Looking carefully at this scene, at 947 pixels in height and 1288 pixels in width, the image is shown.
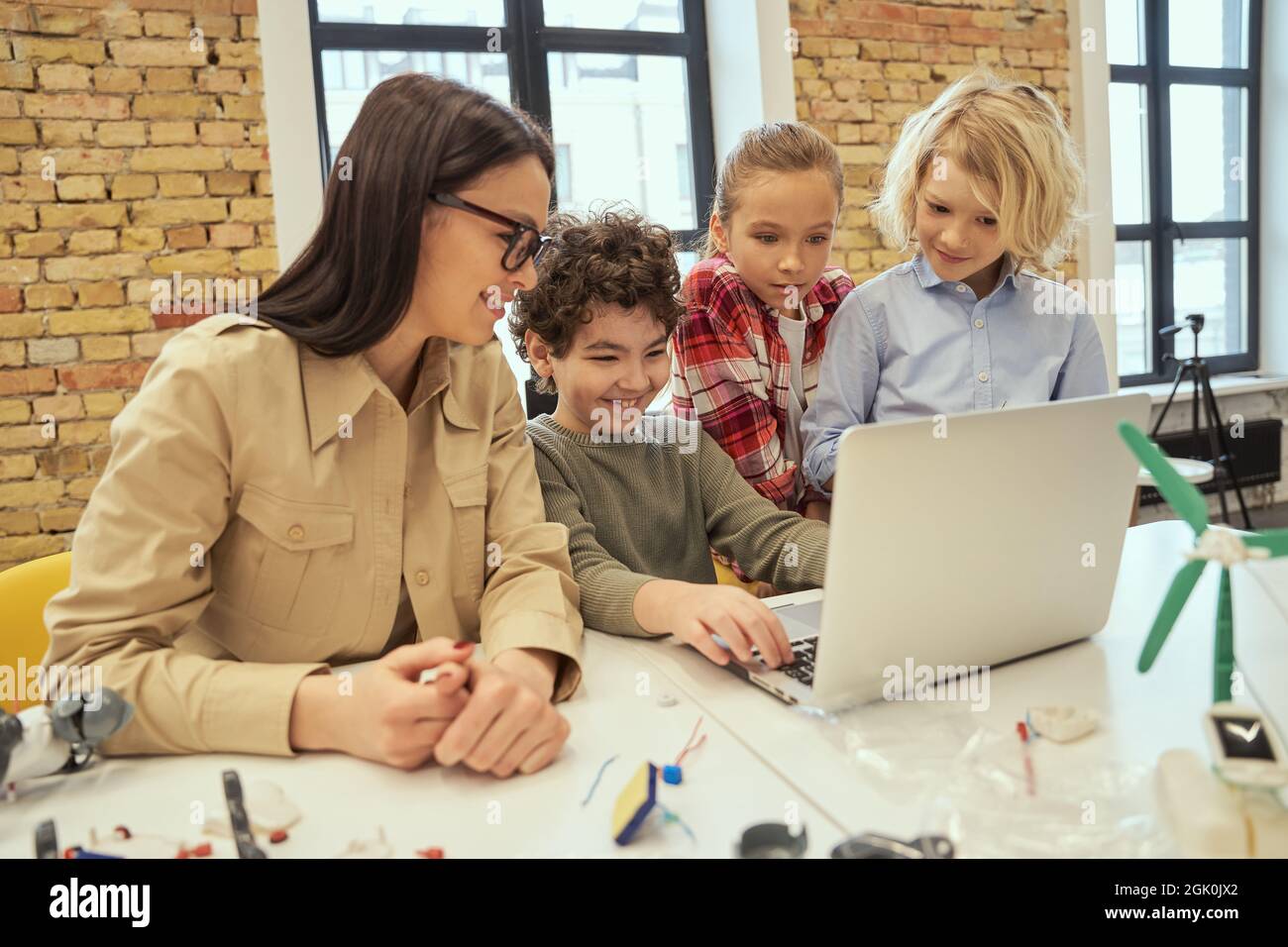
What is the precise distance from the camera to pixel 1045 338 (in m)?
1.93

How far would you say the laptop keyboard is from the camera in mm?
1076

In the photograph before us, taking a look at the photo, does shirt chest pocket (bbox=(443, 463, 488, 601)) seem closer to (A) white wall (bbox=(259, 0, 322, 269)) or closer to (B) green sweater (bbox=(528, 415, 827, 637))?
(B) green sweater (bbox=(528, 415, 827, 637))

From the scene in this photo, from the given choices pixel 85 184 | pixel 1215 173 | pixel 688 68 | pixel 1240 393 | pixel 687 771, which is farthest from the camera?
pixel 1215 173

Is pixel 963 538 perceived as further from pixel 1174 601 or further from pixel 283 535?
pixel 283 535

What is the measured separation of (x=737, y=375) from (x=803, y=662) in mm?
897

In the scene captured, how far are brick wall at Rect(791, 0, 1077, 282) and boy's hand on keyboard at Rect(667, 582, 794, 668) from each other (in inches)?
138

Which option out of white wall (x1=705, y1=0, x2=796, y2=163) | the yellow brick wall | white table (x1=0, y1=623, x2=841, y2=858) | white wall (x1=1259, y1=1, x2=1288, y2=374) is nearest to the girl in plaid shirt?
white table (x1=0, y1=623, x2=841, y2=858)

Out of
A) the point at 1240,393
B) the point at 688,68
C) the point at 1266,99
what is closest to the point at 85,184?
the point at 688,68

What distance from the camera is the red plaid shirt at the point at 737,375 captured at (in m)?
1.93

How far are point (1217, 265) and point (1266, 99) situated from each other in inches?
38.1

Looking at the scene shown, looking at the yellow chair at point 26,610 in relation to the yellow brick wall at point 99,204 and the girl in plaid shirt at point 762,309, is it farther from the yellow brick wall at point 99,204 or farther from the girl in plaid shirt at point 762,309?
the yellow brick wall at point 99,204

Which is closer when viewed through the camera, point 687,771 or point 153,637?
point 687,771

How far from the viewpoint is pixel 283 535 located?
3.84ft

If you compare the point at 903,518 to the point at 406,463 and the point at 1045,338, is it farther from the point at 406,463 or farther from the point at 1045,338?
the point at 1045,338
